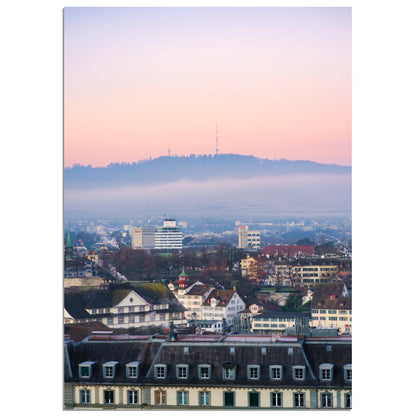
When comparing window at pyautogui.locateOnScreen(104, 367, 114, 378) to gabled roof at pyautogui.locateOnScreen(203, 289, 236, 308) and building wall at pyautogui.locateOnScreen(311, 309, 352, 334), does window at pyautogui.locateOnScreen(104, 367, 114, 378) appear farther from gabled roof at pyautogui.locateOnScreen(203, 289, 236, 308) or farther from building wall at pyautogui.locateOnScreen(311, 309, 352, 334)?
gabled roof at pyautogui.locateOnScreen(203, 289, 236, 308)

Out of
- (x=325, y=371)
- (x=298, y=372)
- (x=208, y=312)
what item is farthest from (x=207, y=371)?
(x=208, y=312)

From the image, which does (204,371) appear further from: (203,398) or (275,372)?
(275,372)

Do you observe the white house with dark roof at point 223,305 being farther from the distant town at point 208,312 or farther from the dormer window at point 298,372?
the dormer window at point 298,372

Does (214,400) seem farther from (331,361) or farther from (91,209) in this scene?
(91,209)

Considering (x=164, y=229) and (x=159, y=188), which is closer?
(x=159, y=188)

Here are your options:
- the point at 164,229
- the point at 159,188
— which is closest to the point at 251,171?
the point at 159,188

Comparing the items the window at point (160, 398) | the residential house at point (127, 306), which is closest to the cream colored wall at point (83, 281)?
the residential house at point (127, 306)

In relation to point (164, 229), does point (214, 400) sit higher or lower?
lower
